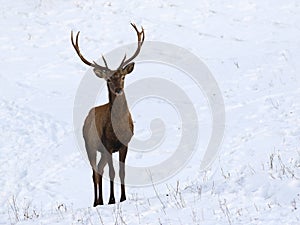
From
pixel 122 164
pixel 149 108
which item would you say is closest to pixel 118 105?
pixel 122 164

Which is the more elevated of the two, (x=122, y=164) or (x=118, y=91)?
(x=118, y=91)

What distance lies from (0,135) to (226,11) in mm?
9739

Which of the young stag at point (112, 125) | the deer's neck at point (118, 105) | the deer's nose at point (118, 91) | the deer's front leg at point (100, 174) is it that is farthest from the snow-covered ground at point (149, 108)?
the deer's nose at point (118, 91)

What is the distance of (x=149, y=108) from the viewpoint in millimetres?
13789

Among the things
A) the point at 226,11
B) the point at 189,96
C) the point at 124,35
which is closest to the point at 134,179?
the point at 189,96

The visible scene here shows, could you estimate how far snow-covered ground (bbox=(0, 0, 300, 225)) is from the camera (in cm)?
653

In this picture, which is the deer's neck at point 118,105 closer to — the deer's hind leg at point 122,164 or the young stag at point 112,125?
the young stag at point 112,125

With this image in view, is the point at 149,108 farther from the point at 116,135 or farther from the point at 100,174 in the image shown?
the point at 116,135

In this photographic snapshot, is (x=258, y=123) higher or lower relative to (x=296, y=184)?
higher

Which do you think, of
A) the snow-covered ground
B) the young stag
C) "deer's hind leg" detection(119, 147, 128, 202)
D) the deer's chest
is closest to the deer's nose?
the young stag

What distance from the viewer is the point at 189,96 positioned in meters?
14.2

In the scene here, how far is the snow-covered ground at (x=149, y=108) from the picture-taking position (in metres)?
6.53

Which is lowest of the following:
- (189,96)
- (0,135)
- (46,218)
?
(46,218)

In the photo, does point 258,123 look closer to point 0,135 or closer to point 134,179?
point 134,179
